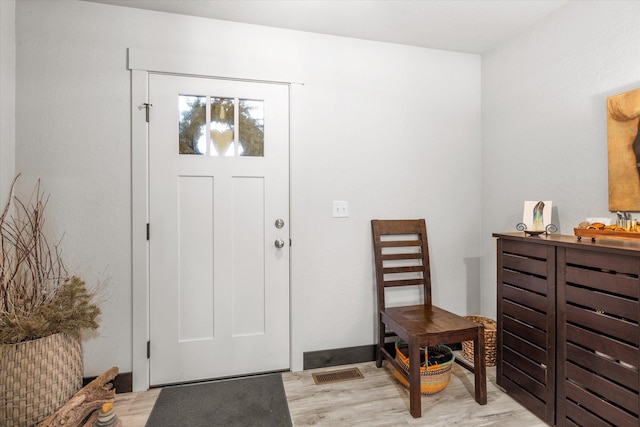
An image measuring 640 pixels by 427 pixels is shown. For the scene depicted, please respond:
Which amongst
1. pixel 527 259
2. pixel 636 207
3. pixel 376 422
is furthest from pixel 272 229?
pixel 636 207

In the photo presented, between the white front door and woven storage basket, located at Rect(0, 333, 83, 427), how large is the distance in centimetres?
62

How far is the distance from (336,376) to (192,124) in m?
1.95

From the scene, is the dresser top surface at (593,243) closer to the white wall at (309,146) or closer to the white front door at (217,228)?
the white wall at (309,146)

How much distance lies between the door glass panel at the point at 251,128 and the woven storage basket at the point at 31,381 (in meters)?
1.45

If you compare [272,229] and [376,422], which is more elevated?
[272,229]

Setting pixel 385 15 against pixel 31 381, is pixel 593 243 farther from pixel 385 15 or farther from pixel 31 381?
pixel 31 381

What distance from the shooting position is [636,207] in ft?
5.53

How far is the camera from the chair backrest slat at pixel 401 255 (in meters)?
2.40

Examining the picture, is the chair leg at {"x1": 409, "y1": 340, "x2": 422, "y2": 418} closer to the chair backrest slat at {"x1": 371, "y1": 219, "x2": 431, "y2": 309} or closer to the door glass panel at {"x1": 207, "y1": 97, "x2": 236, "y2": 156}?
the chair backrest slat at {"x1": 371, "y1": 219, "x2": 431, "y2": 309}

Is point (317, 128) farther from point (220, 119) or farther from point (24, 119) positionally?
point (24, 119)

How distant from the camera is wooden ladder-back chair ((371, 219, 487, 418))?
184 cm

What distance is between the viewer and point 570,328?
163 cm

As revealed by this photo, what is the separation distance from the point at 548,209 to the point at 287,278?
5.56ft

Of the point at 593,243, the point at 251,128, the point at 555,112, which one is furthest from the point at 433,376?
the point at 251,128
